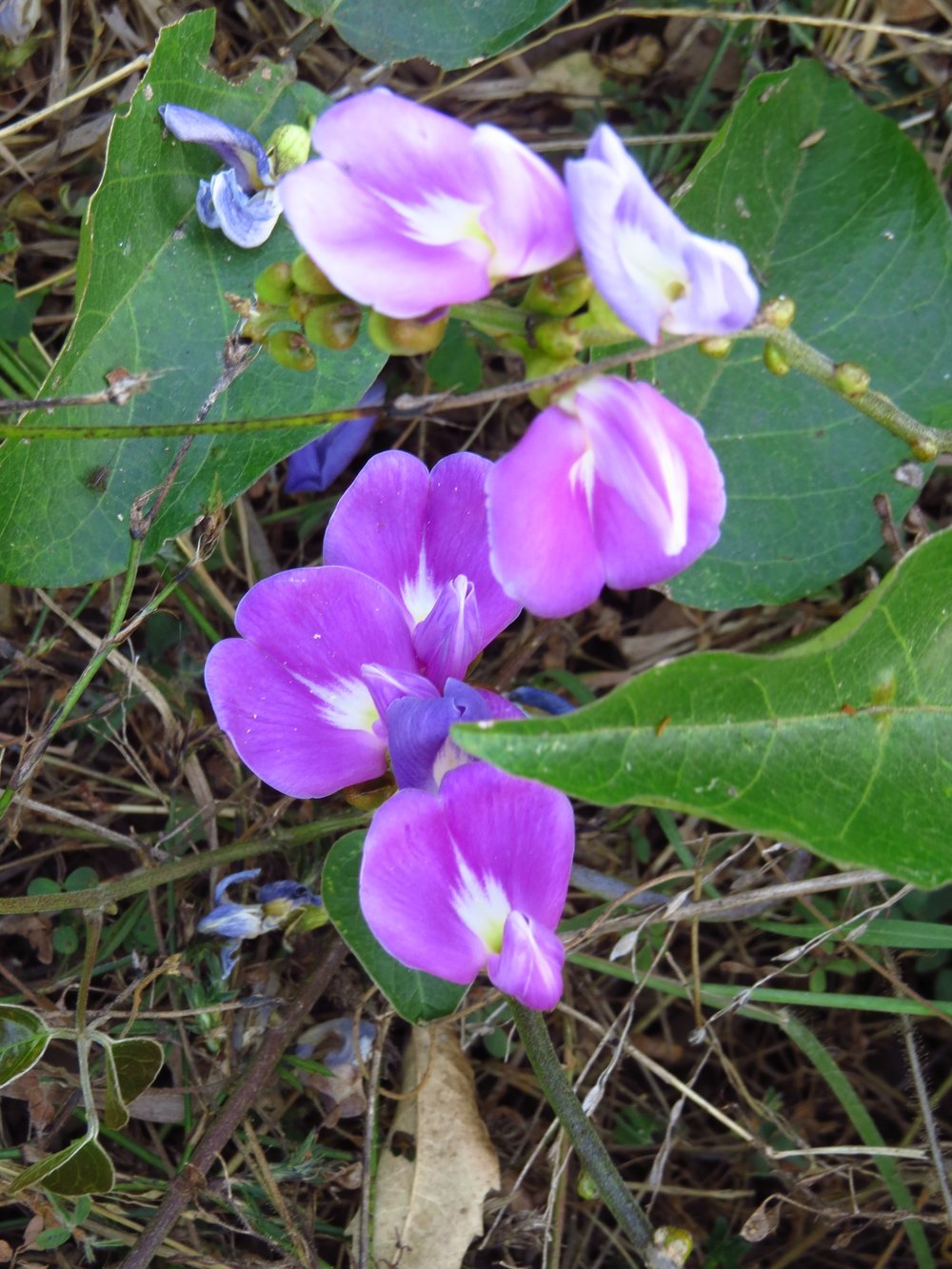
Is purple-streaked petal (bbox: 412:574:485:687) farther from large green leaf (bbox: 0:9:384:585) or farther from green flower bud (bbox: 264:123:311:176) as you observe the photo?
green flower bud (bbox: 264:123:311:176)

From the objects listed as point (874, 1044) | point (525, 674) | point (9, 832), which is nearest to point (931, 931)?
point (874, 1044)

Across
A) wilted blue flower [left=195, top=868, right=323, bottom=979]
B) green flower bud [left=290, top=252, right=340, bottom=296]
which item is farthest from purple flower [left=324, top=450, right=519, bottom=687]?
wilted blue flower [left=195, top=868, right=323, bottom=979]

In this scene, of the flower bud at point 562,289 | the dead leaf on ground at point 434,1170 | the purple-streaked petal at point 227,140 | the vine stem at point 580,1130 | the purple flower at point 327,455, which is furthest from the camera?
the purple flower at point 327,455

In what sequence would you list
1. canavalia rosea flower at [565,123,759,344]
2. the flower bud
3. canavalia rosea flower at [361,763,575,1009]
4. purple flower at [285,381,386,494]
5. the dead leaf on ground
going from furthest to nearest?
purple flower at [285,381,386,494], the dead leaf on ground, canavalia rosea flower at [361,763,575,1009], the flower bud, canavalia rosea flower at [565,123,759,344]

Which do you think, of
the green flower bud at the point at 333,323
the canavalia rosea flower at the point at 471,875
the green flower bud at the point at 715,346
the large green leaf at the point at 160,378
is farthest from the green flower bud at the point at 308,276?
the large green leaf at the point at 160,378

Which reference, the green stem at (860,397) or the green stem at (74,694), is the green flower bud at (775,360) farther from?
the green stem at (74,694)

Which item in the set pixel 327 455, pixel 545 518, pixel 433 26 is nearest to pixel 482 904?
pixel 545 518
